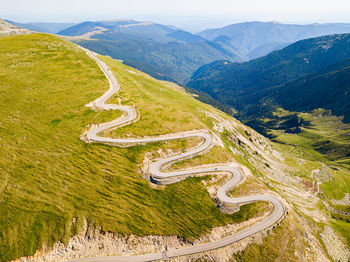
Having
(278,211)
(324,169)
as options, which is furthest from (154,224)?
(324,169)

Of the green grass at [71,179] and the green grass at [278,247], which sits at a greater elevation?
the green grass at [71,179]

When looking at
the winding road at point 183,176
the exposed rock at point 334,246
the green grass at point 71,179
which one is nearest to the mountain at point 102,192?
the green grass at point 71,179

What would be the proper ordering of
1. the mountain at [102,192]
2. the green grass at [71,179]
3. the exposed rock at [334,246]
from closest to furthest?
1. the green grass at [71,179]
2. the mountain at [102,192]
3. the exposed rock at [334,246]

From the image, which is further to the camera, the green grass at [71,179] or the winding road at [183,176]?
the winding road at [183,176]

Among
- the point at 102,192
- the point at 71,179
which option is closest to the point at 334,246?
the point at 102,192

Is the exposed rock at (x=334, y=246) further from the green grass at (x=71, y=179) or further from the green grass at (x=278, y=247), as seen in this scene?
the green grass at (x=71, y=179)

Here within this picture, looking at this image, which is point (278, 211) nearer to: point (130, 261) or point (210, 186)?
point (210, 186)

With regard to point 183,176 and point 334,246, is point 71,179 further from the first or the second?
point 334,246
